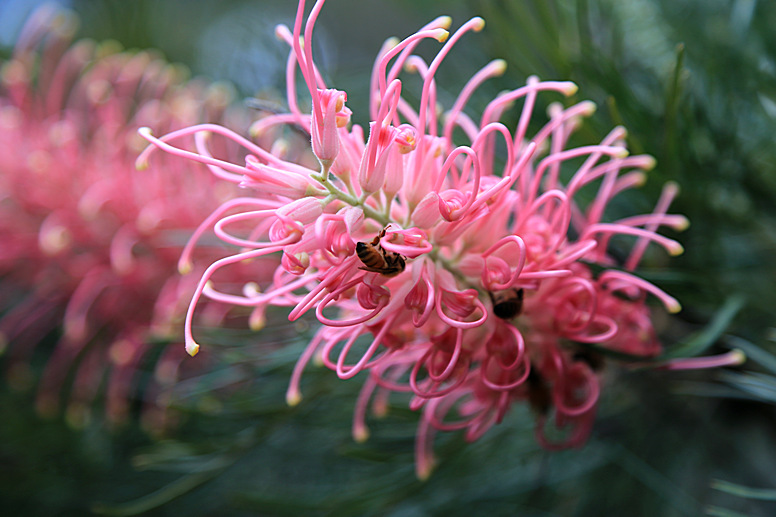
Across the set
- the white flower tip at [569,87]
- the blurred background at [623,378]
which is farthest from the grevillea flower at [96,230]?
the white flower tip at [569,87]

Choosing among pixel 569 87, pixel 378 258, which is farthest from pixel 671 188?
pixel 378 258

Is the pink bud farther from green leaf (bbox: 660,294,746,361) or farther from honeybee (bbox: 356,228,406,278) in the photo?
green leaf (bbox: 660,294,746,361)

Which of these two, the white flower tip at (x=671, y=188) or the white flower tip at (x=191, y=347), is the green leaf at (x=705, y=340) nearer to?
the white flower tip at (x=671, y=188)

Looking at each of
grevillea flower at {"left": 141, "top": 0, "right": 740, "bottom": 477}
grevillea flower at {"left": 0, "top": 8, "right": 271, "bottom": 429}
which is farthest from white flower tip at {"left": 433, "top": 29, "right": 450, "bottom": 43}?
grevillea flower at {"left": 0, "top": 8, "right": 271, "bottom": 429}

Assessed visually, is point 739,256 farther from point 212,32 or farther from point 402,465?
point 212,32

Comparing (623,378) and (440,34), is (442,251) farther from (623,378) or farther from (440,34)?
(623,378)

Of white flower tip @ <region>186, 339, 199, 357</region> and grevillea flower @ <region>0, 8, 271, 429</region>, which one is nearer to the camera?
white flower tip @ <region>186, 339, 199, 357</region>
